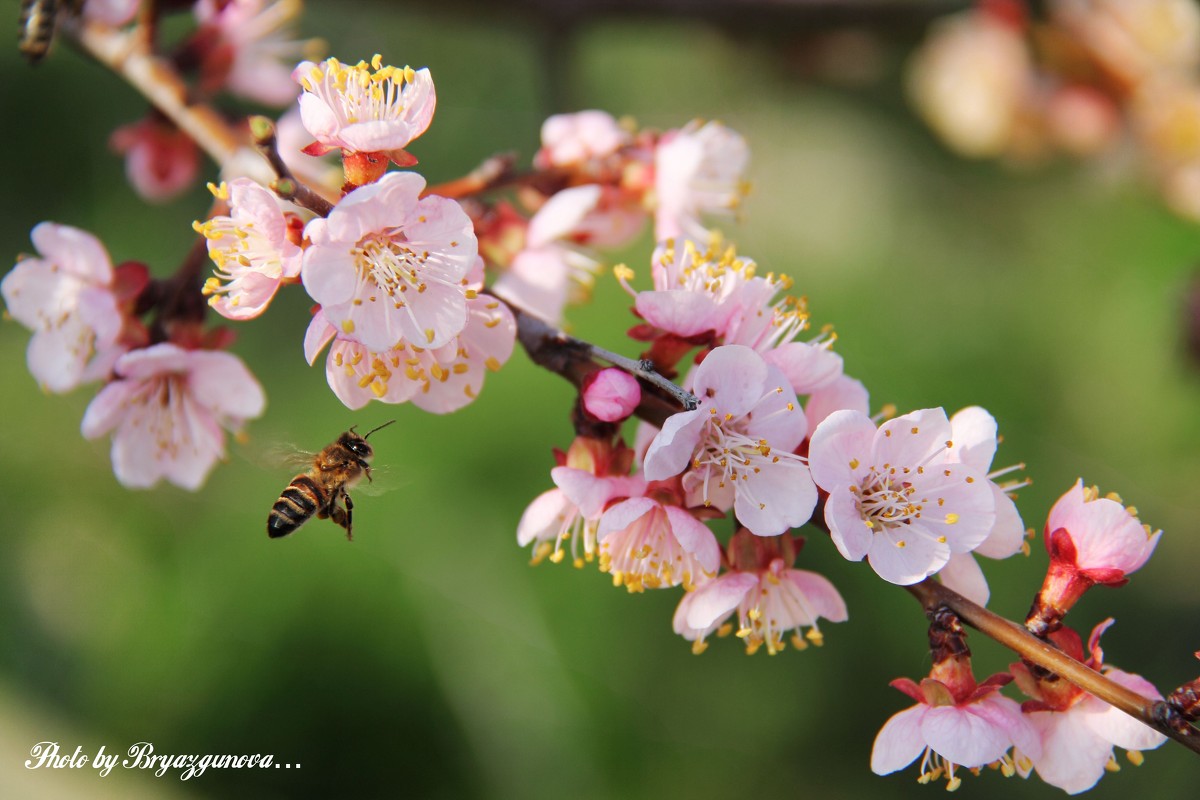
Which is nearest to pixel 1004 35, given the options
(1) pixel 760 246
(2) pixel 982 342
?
(2) pixel 982 342

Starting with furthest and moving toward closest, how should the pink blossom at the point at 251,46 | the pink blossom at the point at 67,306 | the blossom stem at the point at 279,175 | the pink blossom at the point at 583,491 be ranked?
the pink blossom at the point at 251,46, the pink blossom at the point at 67,306, the pink blossom at the point at 583,491, the blossom stem at the point at 279,175

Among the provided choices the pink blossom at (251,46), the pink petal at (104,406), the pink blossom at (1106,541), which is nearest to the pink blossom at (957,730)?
the pink blossom at (1106,541)

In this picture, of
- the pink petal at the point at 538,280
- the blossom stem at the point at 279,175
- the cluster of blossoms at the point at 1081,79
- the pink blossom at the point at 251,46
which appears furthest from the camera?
the cluster of blossoms at the point at 1081,79

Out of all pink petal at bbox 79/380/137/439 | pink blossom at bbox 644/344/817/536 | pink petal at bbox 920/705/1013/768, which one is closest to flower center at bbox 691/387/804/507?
pink blossom at bbox 644/344/817/536

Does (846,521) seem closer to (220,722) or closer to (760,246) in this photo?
(220,722)

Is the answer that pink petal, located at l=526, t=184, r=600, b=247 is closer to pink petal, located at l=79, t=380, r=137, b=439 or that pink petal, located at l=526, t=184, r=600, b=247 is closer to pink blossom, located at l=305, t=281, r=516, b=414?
pink blossom, located at l=305, t=281, r=516, b=414

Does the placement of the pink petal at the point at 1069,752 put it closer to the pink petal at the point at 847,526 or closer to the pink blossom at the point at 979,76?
the pink petal at the point at 847,526

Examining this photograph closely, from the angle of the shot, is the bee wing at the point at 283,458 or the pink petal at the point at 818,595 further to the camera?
the bee wing at the point at 283,458
